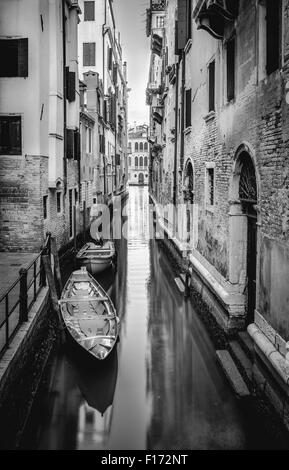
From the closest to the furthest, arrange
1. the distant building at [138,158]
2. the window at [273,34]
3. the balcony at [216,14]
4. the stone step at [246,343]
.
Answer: the window at [273,34]
the stone step at [246,343]
the balcony at [216,14]
the distant building at [138,158]

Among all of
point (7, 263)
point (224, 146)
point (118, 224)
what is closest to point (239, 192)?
point (224, 146)

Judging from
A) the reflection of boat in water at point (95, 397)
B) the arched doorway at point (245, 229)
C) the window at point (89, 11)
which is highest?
the window at point (89, 11)

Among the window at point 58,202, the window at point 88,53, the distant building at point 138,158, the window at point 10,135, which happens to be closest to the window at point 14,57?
the window at point 10,135

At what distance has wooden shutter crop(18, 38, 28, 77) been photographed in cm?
1412

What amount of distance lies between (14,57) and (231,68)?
23.8ft

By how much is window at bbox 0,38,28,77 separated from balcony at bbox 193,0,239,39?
5.94 m

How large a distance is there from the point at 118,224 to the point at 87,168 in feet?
23.3

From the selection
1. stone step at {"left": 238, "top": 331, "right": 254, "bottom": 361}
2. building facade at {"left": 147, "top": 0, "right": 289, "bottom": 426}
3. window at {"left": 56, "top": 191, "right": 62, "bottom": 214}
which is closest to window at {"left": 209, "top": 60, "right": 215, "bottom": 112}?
building facade at {"left": 147, "top": 0, "right": 289, "bottom": 426}

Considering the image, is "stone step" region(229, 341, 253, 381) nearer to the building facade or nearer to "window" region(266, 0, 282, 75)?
the building facade

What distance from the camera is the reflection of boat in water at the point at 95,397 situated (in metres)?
6.45

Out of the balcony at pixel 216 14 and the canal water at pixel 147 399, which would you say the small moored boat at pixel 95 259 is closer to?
the canal water at pixel 147 399

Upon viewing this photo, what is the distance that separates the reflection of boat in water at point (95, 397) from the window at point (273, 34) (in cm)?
537

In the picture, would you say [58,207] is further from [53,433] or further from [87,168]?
[53,433]

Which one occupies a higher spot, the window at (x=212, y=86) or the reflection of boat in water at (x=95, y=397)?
the window at (x=212, y=86)
